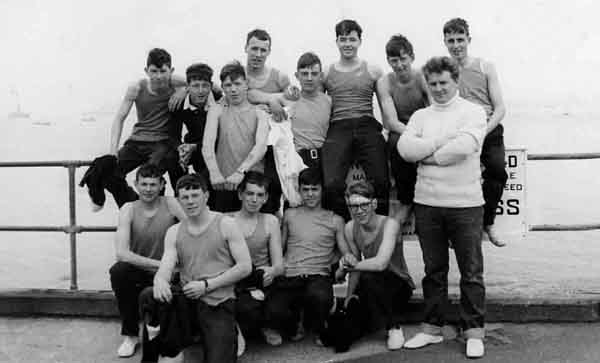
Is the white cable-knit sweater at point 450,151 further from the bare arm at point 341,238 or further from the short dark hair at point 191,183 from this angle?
the short dark hair at point 191,183

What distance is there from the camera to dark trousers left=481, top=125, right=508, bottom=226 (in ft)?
15.0

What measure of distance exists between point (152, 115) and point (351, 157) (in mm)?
1458

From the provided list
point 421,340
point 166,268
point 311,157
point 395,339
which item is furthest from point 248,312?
point 311,157

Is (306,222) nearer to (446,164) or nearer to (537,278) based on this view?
(446,164)

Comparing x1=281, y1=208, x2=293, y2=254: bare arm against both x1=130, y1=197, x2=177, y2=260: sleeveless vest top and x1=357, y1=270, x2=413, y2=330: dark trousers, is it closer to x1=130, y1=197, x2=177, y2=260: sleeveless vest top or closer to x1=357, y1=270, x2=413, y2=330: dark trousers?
x1=357, y1=270, x2=413, y2=330: dark trousers

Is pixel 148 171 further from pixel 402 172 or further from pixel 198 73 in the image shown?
pixel 402 172

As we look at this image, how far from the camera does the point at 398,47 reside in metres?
4.52

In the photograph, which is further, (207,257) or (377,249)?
(377,249)

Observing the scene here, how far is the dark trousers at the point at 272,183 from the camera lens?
468cm

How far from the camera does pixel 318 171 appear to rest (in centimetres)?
452

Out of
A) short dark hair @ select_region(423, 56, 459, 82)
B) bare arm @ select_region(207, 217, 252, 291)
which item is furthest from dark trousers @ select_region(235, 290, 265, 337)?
short dark hair @ select_region(423, 56, 459, 82)

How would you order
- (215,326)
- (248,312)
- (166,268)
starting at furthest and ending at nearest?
(248,312) → (166,268) → (215,326)

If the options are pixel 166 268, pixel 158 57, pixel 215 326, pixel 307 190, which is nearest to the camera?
pixel 215 326

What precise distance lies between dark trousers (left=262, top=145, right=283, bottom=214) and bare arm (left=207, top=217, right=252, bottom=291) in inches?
25.0
